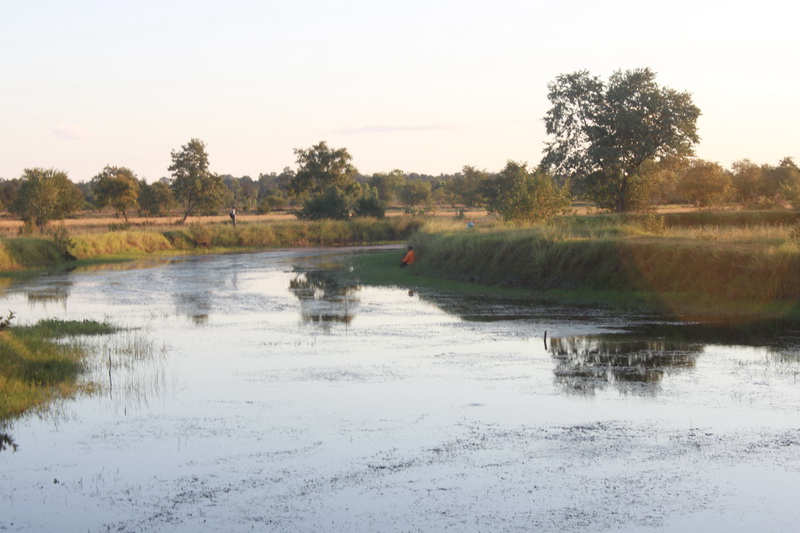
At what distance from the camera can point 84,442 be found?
1120 cm

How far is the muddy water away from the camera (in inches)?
335

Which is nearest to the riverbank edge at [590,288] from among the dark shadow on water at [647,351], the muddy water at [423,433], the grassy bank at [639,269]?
the grassy bank at [639,269]

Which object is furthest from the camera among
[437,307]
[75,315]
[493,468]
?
[437,307]

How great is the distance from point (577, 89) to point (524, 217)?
19.8 m

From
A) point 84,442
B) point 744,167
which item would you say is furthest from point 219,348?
point 744,167

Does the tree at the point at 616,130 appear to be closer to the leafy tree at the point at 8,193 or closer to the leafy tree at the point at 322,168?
the leafy tree at the point at 322,168

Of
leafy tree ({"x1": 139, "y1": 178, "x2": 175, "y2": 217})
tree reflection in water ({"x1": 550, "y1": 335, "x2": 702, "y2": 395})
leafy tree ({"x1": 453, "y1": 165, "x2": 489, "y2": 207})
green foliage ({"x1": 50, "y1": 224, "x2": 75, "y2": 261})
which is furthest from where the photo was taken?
leafy tree ({"x1": 453, "y1": 165, "x2": 489, "y2": 207})

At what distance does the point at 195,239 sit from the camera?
6075 cm

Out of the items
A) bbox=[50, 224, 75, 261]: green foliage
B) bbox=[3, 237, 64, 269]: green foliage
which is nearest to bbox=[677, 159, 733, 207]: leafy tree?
bbox=[50, 224, 75, 261]: green foliage

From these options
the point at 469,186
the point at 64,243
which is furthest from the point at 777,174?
the point at 64,243

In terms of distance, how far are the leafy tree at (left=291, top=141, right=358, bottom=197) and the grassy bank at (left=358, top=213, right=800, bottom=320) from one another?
183 ft

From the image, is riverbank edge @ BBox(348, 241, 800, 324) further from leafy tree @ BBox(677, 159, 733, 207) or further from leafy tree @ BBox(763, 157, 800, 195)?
leafy tree @ BBox(763, 157, 800, 195)

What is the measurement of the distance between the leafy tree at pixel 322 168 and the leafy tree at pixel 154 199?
13.8 m

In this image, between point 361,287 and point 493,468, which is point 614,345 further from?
point 361,287
